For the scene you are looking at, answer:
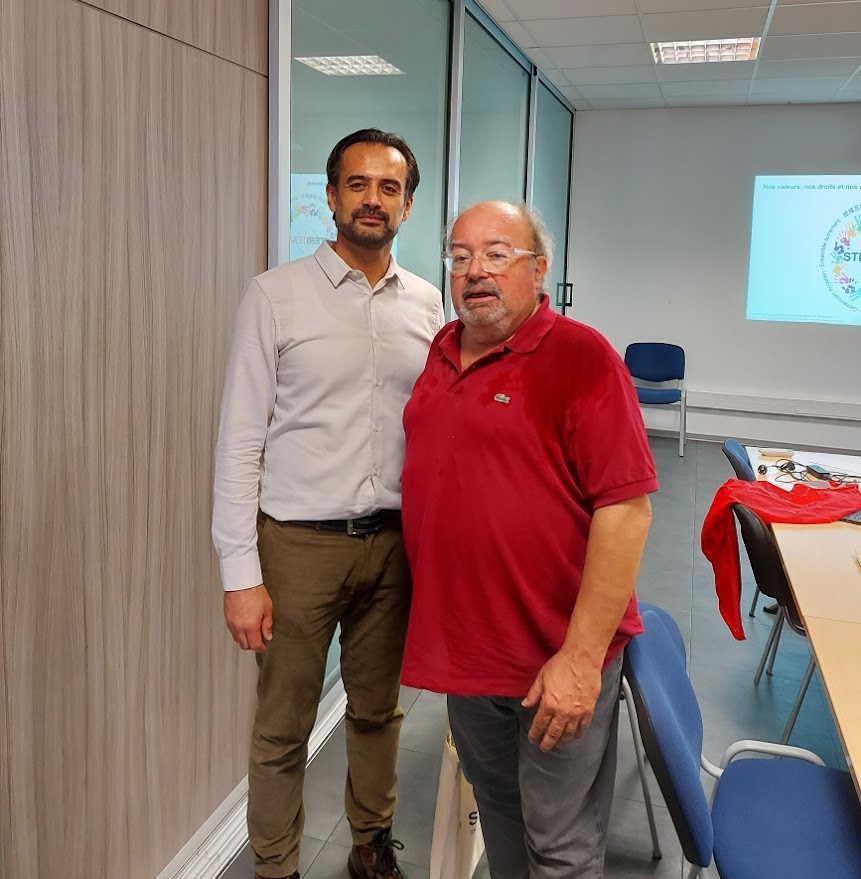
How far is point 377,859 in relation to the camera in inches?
80.8

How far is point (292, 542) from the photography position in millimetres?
1742

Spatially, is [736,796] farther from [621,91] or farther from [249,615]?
[621,91]

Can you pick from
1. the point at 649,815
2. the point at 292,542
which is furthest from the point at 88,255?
the point at 649,815

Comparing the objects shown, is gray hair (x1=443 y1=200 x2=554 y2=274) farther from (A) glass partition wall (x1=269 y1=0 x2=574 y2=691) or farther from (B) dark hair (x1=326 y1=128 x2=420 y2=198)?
Result: (B) dark hair (x1=326 y1=128 x2=420 y2=198)

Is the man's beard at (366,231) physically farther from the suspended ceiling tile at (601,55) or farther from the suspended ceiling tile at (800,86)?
the suspended ceiling tile at (800,86)

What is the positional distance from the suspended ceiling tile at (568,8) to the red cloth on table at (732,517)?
2747 millimetres

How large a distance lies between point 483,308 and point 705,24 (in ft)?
13.3

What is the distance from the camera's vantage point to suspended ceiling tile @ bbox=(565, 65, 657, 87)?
5.79m

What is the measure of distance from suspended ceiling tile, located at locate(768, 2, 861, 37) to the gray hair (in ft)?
12.0

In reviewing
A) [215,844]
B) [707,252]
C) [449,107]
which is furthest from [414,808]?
[707,252]

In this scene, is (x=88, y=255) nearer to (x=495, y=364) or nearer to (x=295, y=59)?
(x=495, y=364)

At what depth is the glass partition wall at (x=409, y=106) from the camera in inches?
88.9

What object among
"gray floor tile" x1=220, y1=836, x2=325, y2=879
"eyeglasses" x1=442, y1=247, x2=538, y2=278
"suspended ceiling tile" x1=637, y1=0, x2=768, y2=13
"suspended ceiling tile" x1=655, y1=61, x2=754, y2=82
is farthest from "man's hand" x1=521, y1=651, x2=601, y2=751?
"suspended ceiling tile" x1=655, y1=61, x2=754, y2=82

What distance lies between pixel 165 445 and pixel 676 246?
646 cm
